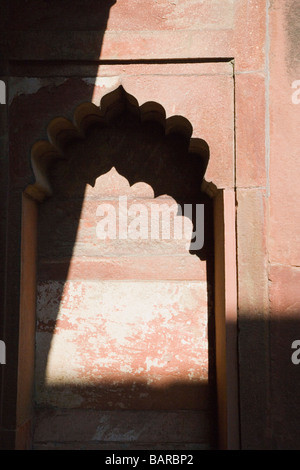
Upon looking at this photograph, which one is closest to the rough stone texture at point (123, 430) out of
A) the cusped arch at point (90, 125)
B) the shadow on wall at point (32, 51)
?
the shadow on wall at point (32, 51)

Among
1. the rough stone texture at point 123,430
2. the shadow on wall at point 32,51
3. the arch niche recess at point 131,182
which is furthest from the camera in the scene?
the rough stone texture at point 123,430

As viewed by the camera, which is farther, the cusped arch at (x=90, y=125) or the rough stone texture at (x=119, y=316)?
the rough stone texture at (x=119, y=316)

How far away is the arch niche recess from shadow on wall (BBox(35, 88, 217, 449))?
0.05 m

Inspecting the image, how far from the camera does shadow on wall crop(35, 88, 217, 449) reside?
2918mm

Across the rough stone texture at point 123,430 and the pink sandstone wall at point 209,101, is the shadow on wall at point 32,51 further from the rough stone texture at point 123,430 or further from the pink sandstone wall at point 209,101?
the rough stone texture at point 123,430

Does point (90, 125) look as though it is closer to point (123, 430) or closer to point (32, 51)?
point (32, 51)

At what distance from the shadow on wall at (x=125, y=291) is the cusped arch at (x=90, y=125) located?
0.02m

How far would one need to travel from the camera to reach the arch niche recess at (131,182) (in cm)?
259

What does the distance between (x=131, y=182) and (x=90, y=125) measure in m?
0.49

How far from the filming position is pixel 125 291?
3.01 m

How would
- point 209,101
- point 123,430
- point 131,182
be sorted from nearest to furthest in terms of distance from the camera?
point 209,101 → point 123,430 → point 131,182

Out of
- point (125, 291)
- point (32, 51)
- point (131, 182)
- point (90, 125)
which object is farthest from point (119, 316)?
point (32, 51)

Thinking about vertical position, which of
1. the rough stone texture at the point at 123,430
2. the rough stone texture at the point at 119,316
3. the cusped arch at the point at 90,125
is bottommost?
the rough stone texture at the point at 123,430

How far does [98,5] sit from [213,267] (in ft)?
5.88
